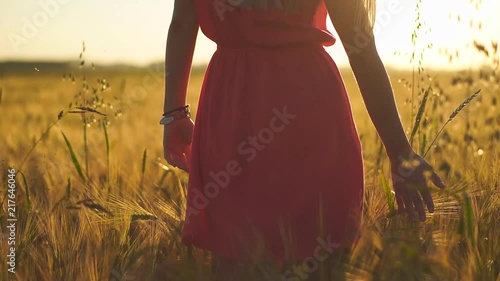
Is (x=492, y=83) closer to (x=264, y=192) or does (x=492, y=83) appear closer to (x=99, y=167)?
(x=264, y=192)

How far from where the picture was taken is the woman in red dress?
1.68 m

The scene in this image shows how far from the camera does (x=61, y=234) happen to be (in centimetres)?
194

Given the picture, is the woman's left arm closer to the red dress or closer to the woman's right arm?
the red dress

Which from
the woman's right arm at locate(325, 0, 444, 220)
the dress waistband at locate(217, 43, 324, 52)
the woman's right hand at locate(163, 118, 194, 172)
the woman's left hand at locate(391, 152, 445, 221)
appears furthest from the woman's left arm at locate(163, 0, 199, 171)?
the woman's left hand at locate(391, 152, 445, 221)

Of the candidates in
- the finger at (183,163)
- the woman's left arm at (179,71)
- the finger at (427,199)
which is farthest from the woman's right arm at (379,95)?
the finger at (183,163)

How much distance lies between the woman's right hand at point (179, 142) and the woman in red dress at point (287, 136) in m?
0.12

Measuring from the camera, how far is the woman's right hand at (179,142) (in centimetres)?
192

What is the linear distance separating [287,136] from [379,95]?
211mm

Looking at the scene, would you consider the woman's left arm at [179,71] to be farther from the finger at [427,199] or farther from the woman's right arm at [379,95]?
the finger at [427,199]

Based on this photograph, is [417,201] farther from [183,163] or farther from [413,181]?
[183,163]

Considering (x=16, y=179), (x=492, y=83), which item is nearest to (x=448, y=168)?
(x=492, y=83)

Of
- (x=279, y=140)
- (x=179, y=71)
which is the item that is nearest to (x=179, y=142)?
(x=179, y=71)

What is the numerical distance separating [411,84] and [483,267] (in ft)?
2.67

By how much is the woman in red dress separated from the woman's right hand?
0.40 feet
